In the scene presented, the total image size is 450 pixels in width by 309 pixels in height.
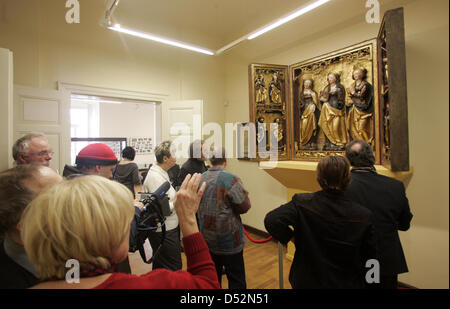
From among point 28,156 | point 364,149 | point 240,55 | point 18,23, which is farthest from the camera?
point 240,55

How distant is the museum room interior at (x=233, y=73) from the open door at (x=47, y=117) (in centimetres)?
2

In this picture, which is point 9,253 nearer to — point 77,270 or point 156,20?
point 77,270

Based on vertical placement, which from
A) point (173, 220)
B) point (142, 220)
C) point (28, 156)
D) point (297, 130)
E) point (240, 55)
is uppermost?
point (240, 55)

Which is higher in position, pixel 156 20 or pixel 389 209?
pixel 156 20

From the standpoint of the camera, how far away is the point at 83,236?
0.68m

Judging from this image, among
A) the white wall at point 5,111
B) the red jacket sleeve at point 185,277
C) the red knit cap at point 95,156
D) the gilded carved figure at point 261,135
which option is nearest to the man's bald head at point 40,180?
the red knit cap at point 95,156

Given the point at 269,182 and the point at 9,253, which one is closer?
the point at 9,253

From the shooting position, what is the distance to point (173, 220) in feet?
7.64

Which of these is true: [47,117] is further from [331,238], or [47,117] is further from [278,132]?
[331,238]

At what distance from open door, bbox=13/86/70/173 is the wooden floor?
201 cm

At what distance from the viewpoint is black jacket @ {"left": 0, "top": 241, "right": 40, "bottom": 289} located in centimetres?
91

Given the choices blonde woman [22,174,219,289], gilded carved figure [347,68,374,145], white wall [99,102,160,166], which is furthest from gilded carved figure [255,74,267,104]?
white wall [99,102,160,166]

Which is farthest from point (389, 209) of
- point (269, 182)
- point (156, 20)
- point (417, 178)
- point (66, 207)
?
point (156, 20)

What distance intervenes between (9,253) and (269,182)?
13.2ft
